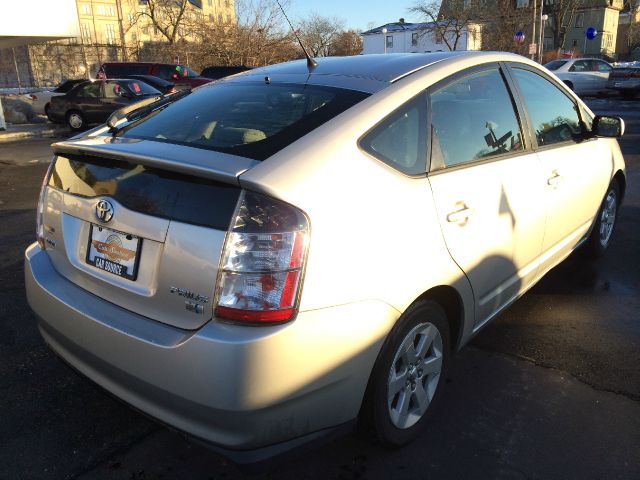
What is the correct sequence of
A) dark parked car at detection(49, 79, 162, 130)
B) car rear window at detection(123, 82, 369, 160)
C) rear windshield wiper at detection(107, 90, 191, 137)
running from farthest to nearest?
dark parked car at detection(49, 79, 162, 130) < rear windshield wiper at detection(107, 90, 191, 137) < car rear window at detection(123, 82, 369, 160)

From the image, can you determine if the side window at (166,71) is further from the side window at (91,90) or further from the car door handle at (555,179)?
the car door handle at (555,179)

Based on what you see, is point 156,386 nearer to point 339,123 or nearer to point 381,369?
point 381,369

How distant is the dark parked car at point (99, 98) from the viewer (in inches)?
641

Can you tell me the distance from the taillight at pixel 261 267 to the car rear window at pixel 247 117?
0.31m

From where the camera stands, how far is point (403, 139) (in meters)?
2.35

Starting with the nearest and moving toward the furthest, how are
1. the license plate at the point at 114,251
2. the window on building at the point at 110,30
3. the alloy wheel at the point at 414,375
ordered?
the license plate at the point at 114,251, the alloy wheel at the point at 414,375, the window on building at the point at 110,30

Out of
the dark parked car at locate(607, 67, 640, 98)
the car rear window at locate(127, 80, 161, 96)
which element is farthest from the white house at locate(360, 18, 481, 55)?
the car rear window at locate(127, 80, 161, 96)

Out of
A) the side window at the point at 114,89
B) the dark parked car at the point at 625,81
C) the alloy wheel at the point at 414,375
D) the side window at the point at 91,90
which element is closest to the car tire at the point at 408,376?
the alloy wheel at the point at 414,375

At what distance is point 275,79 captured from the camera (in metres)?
2.82

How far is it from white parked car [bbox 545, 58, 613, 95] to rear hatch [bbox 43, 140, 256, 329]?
25277mm

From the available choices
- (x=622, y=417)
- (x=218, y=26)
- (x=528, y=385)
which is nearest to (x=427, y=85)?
(x=528, y=385)

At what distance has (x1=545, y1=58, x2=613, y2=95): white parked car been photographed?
23844 mm

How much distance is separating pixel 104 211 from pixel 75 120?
1665 cm

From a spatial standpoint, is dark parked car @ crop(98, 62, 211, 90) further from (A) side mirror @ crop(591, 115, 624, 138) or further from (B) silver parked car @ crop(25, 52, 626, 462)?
(B) silver parked car @ crop(25, 52, 626, 462)
